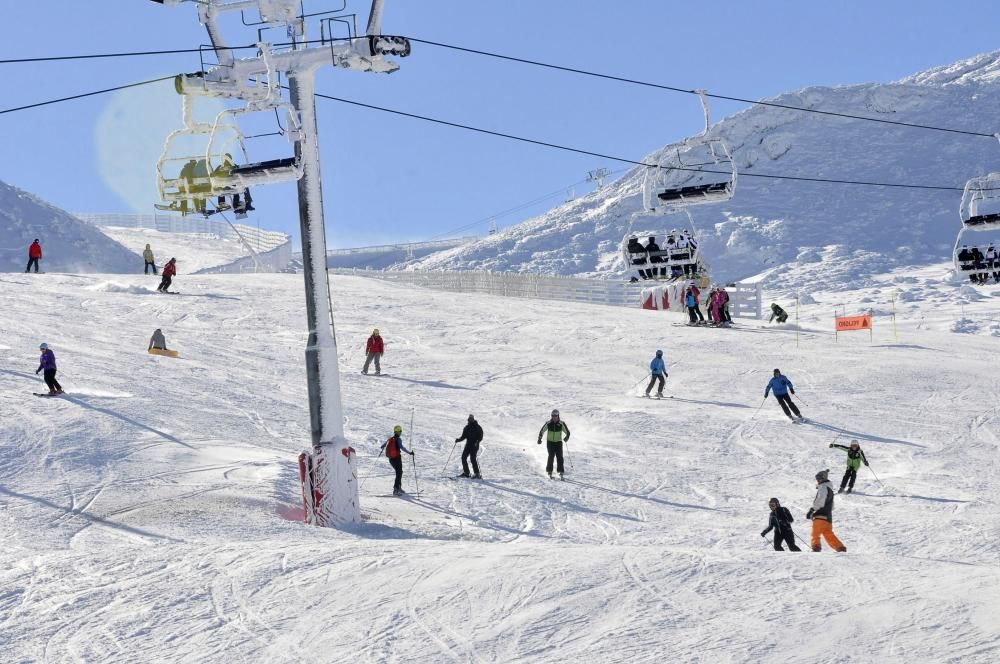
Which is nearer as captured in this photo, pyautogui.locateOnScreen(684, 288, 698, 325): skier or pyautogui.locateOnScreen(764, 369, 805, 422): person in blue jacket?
pyautogui.locateOnScreen(764, 369, 805, 422): person in blue jacket

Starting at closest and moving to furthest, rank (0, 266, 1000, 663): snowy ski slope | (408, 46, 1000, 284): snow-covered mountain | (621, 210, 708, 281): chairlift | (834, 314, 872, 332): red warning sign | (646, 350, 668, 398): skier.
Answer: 1. (0, 266, 1000, 663): snowy ski slope
2. (646, 350, 668, 398): skier
3. (621, 210, 708, 281): chairlift
4. (834, 314, 872, 332): red warning sign
5. (408, 46, 1000, 284): snow-covered mountain

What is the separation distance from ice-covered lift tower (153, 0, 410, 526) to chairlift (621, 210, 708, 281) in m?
10.7

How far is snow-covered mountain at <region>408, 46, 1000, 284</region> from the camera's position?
322ft

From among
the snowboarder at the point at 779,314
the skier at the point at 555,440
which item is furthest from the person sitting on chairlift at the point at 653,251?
the snowboarder at the point at 779,314

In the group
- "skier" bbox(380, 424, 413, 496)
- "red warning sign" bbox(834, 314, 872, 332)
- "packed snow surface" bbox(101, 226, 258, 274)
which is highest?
"packed snow surface" bbox(101, 226, 258, 274)

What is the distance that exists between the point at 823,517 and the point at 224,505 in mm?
7294

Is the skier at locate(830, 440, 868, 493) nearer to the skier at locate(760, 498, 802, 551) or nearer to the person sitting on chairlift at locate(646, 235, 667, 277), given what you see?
the skier at locate(760, 498, 802, 551)

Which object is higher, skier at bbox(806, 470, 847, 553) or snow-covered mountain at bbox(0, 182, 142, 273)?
snow-covered mountain at bbox(0, 182, 142, 273)

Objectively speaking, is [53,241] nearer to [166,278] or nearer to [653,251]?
[166,278]

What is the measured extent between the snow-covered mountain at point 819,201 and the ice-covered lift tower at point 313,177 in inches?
3040

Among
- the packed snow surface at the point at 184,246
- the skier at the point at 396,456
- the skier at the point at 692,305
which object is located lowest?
the skier at the point at 396,456

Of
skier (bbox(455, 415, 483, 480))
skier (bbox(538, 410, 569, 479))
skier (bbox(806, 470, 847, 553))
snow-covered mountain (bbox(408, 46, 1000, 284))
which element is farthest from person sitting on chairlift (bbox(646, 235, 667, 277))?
snow-covered mountain (bbox(408, 46, 1000, 284))

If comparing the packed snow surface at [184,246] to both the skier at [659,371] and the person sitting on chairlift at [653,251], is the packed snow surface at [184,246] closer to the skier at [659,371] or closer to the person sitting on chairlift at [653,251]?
the person sitting on chairlift at [653,251]

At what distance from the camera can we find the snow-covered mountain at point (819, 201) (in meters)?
98.2
